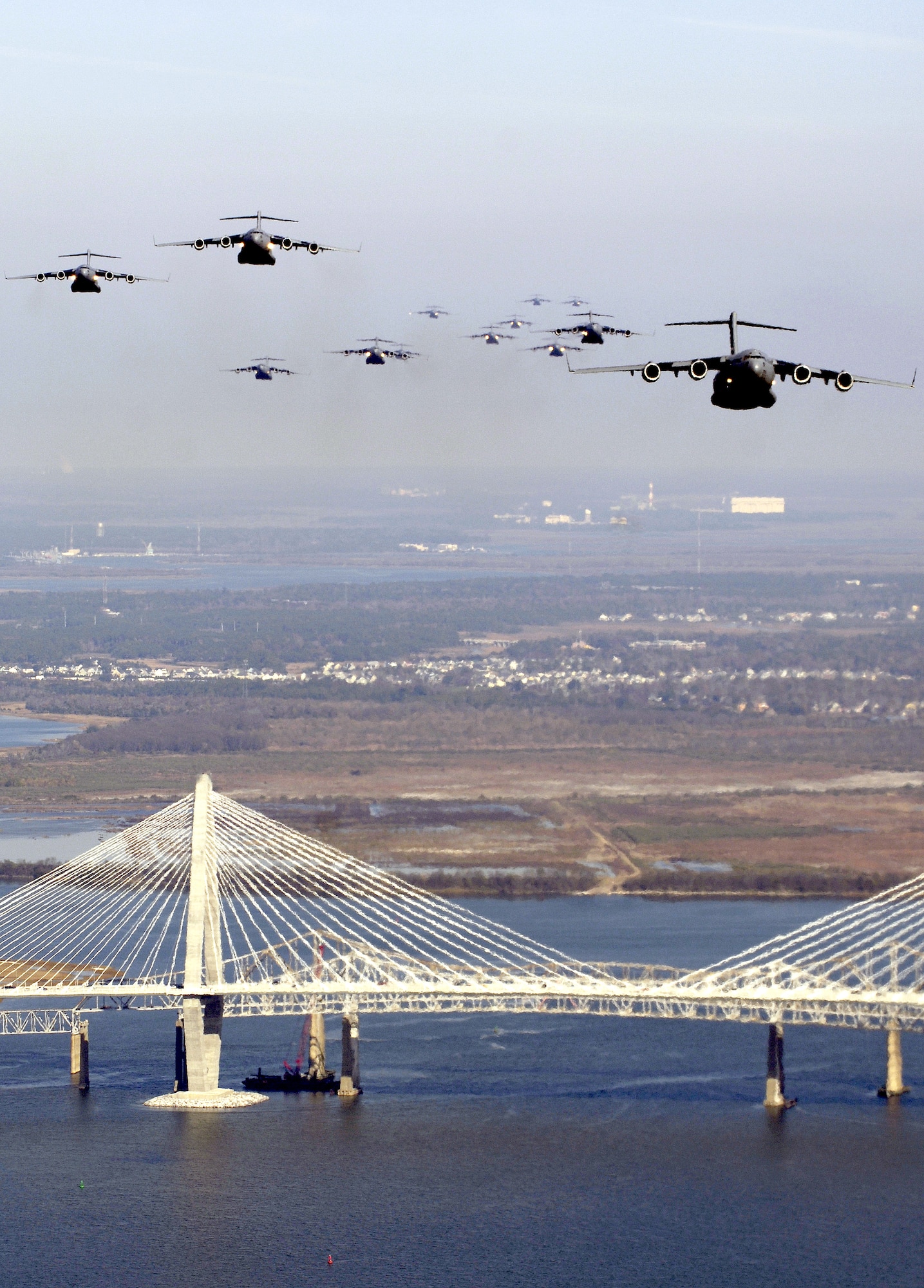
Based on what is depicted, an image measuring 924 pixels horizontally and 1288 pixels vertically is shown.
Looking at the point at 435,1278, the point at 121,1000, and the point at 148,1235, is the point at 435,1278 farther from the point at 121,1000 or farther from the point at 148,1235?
the point at 121,1000

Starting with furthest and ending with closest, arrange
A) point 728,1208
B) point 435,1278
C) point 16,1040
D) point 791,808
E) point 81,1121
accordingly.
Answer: point 791,808 → point 16,1040 → point 81,1121 → point 728,1208 → point 435,1278

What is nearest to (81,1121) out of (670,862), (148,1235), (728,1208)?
(148,1235)

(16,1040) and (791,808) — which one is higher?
(791,808)

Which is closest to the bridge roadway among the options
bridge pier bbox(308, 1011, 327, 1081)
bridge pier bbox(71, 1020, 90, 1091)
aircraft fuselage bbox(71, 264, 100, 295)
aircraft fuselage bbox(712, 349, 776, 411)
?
bridge pier bbox(308, 1011, 327, 1081)

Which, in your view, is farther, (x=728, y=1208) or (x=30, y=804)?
(x=30, y=804)

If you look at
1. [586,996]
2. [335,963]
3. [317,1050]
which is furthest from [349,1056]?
[335,963]

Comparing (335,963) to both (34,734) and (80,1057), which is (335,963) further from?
(34,734)
